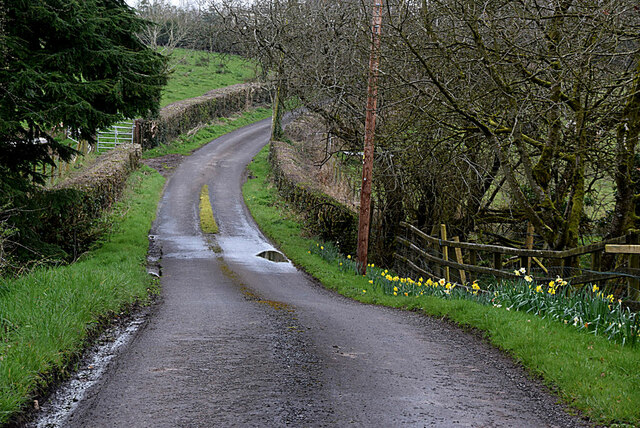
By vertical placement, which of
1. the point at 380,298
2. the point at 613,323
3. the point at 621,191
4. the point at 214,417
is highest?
the point at 621,191

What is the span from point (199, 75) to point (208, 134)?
21120mm

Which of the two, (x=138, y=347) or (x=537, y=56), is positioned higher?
(x=537, y=56)

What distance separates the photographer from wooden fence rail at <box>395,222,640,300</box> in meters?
7.25

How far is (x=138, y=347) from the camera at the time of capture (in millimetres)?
6809

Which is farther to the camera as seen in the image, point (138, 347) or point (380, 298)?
point (380, 298)

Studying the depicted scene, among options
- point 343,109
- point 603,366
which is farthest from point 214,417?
point 343,109

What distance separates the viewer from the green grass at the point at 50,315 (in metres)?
4.98

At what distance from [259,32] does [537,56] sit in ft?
34.6

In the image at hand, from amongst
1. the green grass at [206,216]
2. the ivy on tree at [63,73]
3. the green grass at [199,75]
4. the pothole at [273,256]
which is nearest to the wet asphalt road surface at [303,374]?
the ivy on tree at [63,73]

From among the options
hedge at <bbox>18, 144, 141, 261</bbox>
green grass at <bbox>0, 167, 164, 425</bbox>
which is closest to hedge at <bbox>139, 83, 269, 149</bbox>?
hedge at <bbox>18, 144, 141, 261</bbox>

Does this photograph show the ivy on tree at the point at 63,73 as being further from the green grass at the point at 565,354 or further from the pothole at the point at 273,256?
the green grass at the point at 565,354

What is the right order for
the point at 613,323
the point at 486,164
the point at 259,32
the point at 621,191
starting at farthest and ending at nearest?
the point at 259,32 → the point at 486,164 → the point at 621,191 → the point at 613,323

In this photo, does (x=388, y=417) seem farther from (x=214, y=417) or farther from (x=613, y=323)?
(x=613, y=323)

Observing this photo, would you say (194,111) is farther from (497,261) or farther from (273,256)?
(497,261)
